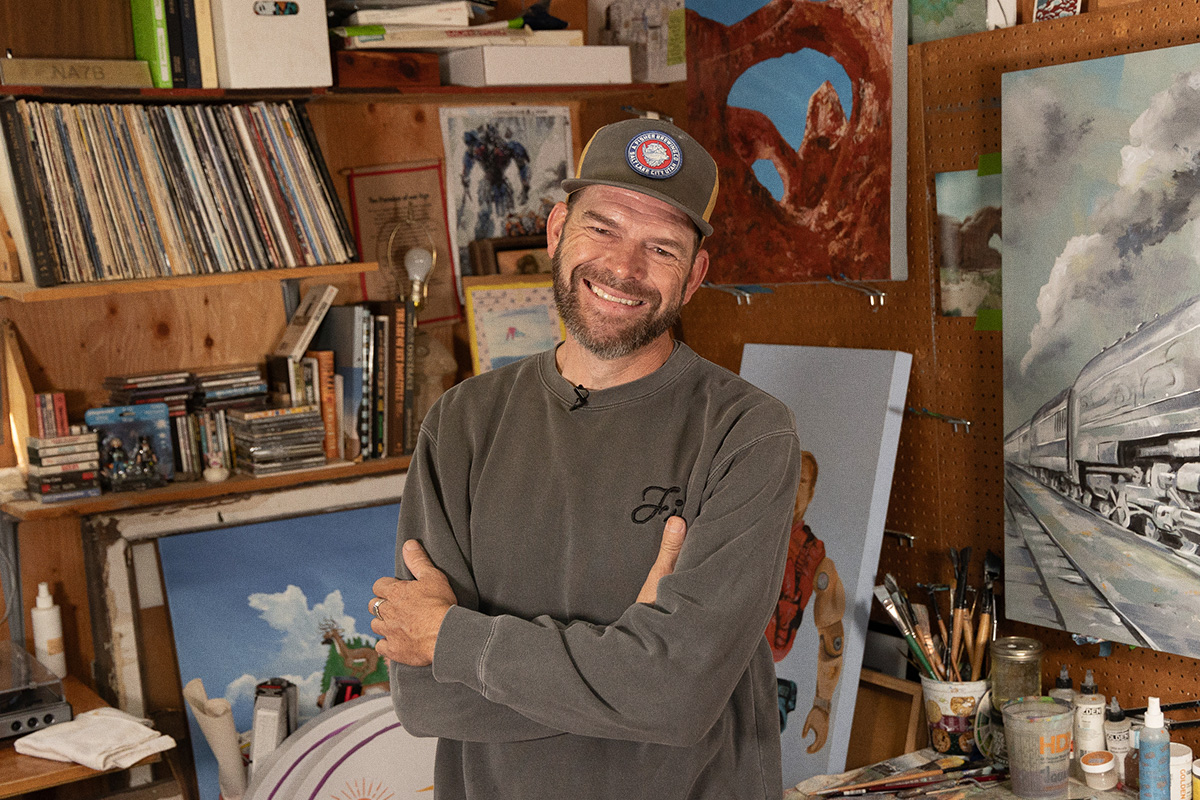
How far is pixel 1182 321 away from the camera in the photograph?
1.81m

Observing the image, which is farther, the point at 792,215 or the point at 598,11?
the point at 598,11

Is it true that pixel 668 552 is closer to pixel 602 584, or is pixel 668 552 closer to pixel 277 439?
pixel 602 584

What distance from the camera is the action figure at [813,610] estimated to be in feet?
7.55

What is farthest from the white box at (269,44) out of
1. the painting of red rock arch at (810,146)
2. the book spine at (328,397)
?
the painting of red rock arch at (810,146)

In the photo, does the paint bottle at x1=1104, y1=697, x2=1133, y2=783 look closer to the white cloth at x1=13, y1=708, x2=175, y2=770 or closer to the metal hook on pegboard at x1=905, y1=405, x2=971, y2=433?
the metal hook on pegboard at x1=905, y1=405, x2=971, y2=433

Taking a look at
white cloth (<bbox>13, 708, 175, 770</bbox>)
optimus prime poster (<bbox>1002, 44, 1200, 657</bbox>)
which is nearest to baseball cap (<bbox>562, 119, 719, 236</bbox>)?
optimus prime poster (<bbox>1002, 44, 1200, 657</bbox>)

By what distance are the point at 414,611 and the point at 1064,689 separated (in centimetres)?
123

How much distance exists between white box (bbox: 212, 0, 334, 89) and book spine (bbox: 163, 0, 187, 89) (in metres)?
0.07

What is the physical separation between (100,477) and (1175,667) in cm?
219

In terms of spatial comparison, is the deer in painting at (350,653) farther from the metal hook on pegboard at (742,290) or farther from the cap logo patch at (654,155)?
the cap logo patch at (654,155)

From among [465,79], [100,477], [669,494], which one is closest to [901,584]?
[669,494]

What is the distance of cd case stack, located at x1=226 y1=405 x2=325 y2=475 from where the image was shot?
2.64 m

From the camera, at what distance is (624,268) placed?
161cm

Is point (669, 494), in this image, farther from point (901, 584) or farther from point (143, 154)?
point (143, 154)
